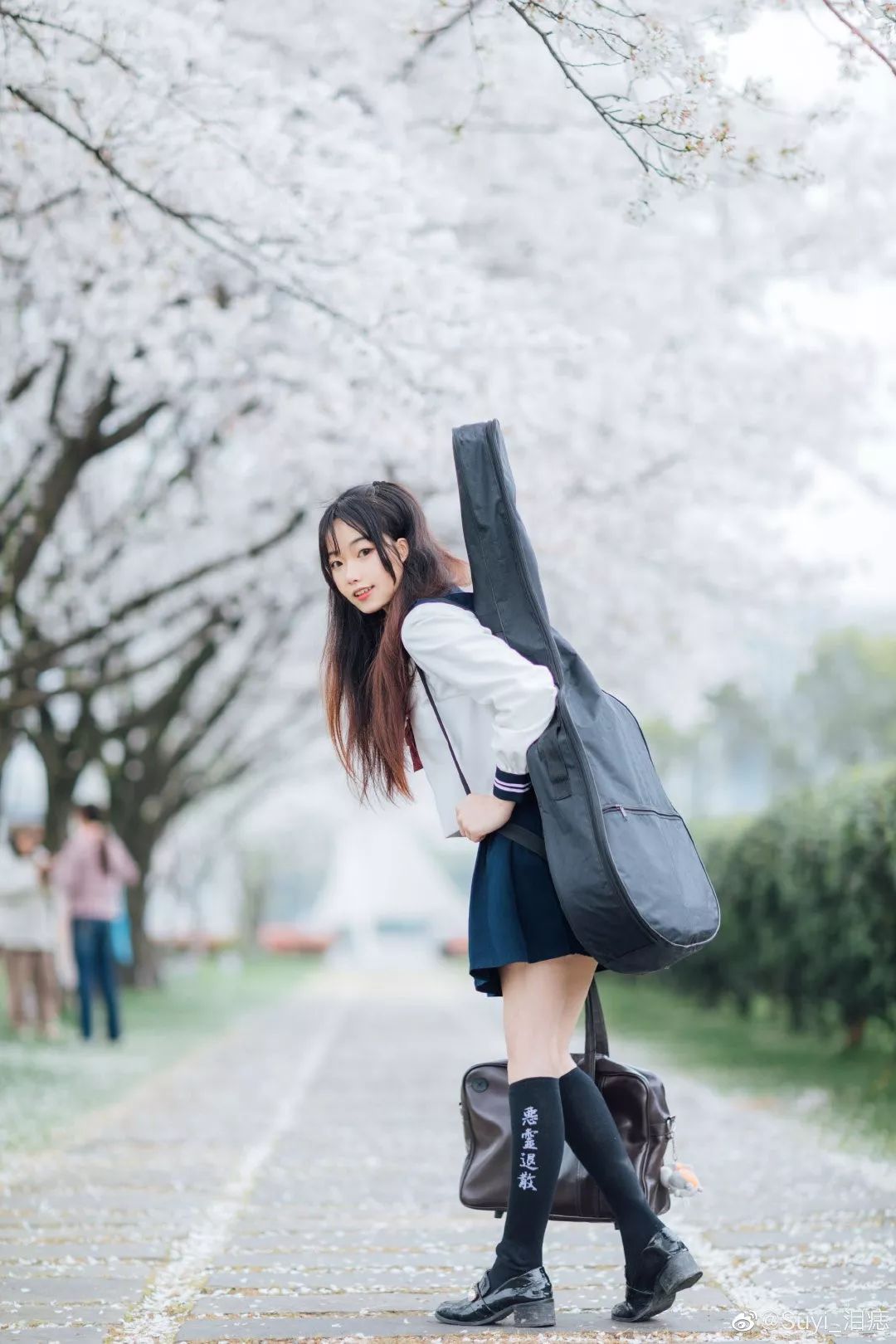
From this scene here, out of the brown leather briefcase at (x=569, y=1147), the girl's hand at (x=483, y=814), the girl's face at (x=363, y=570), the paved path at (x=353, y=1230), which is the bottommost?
the paved path at (x=353, y=1230)

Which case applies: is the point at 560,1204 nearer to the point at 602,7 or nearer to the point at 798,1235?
the point at 798,1235

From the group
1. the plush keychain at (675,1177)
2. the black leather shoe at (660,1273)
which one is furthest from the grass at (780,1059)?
the black leather shoe at (660,1273)

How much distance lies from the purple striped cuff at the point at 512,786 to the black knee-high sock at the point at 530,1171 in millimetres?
613

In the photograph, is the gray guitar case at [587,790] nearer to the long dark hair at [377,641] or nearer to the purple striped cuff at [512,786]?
the purple striped cuff at [512,786]

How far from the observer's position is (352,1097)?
28.6ft

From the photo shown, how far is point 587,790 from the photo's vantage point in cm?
320

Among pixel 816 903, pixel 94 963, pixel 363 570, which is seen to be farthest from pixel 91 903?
pixel 363 570

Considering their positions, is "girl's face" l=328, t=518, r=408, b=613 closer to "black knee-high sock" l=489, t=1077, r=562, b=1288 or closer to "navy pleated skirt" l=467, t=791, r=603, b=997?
"navy pleated skirt" l=467, t=791, r=603, b=997

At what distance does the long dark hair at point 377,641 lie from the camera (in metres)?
3.51

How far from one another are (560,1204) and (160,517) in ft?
34.0

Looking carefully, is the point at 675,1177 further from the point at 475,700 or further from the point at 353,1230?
the point at 353,1230

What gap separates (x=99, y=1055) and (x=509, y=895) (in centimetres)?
877

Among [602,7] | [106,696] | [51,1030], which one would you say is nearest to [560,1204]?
[602,7]

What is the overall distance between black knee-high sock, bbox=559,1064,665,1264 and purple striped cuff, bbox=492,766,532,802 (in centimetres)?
64
